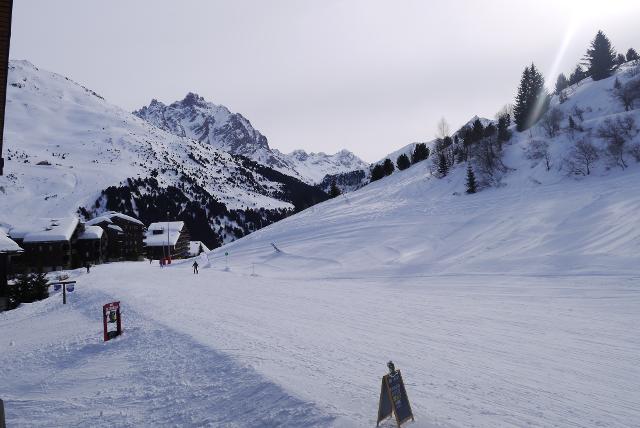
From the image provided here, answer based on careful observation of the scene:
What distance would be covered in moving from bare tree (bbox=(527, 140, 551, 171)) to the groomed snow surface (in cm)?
2540

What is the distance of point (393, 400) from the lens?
558 centimetres

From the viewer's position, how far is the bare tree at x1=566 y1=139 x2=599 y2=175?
46.7 metres

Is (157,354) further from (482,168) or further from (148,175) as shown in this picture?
(148,175)

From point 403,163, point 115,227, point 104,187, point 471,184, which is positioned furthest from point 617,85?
point 104,187

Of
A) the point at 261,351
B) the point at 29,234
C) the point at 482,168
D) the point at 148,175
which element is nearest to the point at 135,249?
the point at 29,234

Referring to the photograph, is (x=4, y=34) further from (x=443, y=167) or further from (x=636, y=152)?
(x=443, y=167)

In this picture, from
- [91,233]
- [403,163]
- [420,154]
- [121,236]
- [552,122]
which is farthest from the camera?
[420,154]

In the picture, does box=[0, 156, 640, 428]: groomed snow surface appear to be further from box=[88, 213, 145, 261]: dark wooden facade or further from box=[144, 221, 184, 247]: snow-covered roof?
box=[144, 221, 184, 247]: snow-covered roof

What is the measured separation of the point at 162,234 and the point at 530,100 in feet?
278

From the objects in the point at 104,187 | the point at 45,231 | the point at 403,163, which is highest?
the point at 104,187

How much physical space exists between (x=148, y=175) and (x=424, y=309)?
17293cm

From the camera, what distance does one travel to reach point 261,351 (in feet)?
30.8

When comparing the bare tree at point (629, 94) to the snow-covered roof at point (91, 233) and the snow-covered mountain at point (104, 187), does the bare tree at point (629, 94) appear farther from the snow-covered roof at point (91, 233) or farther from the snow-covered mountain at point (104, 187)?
the snow-covered roof at point (91, 233)

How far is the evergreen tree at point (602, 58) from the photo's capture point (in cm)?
9112
